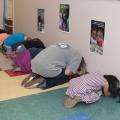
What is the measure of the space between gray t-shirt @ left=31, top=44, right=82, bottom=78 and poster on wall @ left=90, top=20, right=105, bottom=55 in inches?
8.1

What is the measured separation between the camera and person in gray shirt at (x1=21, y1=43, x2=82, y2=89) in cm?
255

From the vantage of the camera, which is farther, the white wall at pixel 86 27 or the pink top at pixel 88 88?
the white wall at pixel 86 27

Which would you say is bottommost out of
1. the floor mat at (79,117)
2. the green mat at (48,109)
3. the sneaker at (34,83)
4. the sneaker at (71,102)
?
the floor mat at (79,117)

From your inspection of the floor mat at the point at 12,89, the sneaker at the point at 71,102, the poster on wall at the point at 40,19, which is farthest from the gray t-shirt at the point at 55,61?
the poster on wall at the point at 40,19

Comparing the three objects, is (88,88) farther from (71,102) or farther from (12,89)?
(12,89)

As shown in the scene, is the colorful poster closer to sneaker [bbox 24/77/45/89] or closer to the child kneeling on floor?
sneaker [bbox 24/77/45/89]

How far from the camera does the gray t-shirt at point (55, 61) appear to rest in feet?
8.36

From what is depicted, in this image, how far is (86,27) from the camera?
2.74 meters

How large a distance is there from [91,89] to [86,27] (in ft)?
2.57

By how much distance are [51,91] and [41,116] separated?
0.51 metres

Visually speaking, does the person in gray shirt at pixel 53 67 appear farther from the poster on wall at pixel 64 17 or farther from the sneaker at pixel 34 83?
the poster on wall at pixel 64 17

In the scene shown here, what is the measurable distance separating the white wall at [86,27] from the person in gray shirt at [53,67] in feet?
0.64

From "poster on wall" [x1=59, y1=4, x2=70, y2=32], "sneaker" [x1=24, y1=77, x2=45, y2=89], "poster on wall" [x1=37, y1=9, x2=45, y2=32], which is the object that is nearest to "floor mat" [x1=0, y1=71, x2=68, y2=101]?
"sneaker" [x1=24, y1=77, x2=45, y2=89]

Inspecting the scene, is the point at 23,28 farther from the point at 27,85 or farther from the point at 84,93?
the point at 84,93
